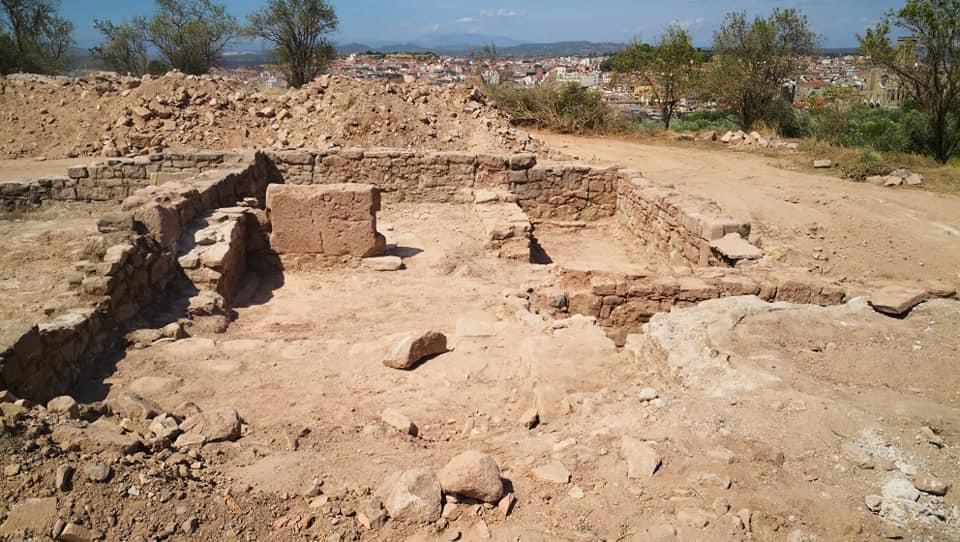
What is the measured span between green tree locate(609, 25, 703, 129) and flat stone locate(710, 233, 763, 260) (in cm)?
1679

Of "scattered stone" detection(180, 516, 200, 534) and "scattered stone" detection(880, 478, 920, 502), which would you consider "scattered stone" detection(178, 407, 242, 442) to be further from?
"scattered stone" detection(880, 478, 920, 502)

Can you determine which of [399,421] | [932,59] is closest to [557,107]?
[932,59]

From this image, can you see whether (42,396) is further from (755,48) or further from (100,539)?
(755,48)

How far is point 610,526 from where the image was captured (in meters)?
2.85

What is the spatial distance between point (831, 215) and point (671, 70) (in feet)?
44.6

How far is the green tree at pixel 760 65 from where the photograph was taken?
2212 centimetres

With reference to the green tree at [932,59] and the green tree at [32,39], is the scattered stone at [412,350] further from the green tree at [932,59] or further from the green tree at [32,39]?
the green tree at [32,39]

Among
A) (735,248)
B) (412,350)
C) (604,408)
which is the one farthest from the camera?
(735,248)

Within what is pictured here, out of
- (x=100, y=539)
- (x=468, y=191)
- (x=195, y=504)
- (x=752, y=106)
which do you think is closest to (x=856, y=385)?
(x=195, y=504)

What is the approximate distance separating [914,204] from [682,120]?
12.4 meters

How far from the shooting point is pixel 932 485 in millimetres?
2951

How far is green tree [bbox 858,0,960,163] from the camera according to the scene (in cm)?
1522

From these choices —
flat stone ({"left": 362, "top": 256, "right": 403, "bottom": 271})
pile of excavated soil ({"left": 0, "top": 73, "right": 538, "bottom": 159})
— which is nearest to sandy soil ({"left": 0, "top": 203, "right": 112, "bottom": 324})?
flat stone ({"left": 362, "top": 256, "right": 403, "bottom": 271})

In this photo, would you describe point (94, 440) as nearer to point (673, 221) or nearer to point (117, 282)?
point (117, 282)
